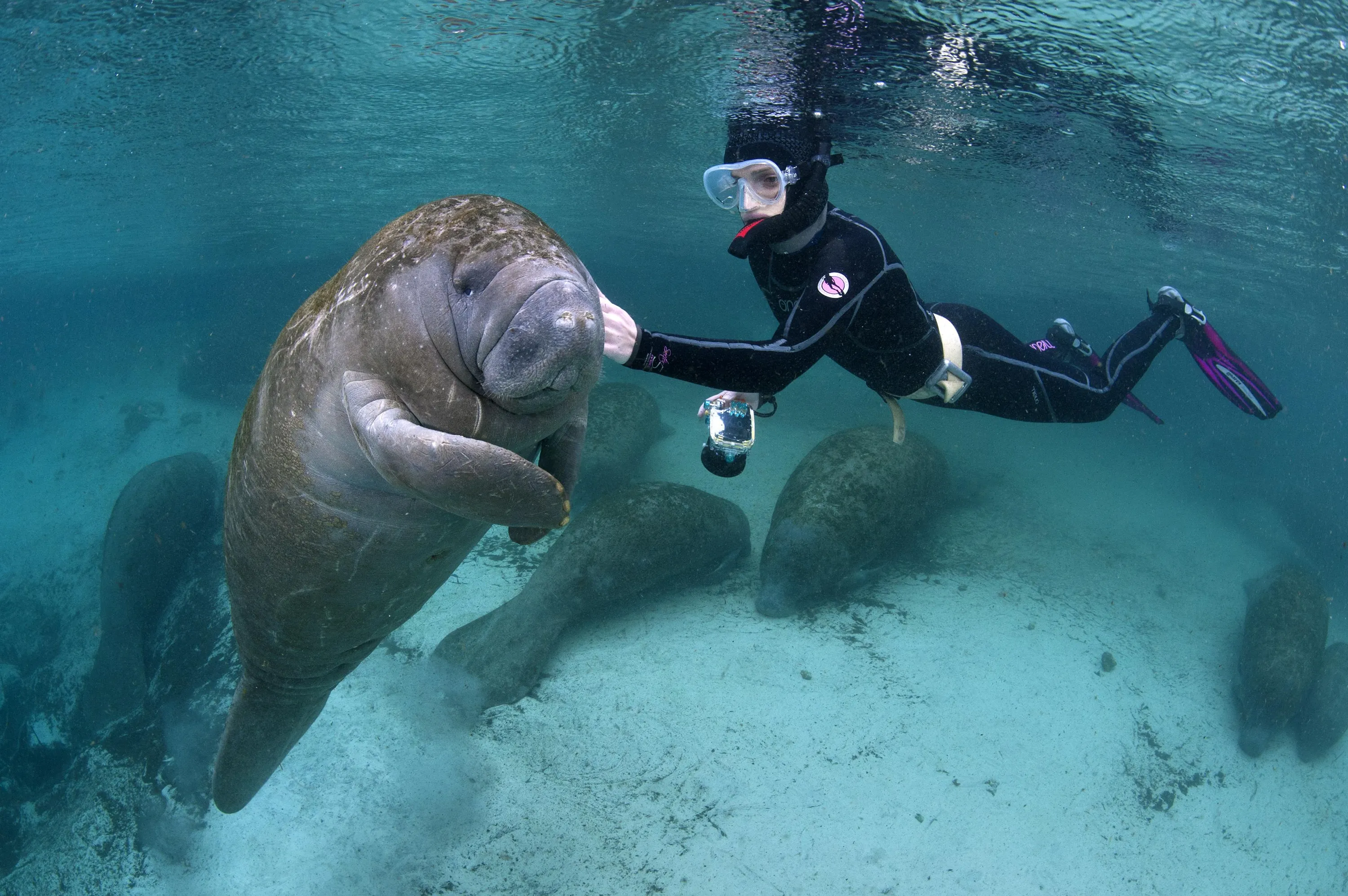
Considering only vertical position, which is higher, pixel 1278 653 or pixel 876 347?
pixel 876 347

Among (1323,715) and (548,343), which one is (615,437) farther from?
(1323,715)

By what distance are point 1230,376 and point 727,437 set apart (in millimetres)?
5905

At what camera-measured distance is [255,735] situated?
3.39 metres

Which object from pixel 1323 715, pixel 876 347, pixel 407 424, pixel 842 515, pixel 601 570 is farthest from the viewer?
pixel 842 515

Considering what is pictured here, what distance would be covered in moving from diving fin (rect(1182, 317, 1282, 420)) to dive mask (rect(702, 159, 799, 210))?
5.18 m

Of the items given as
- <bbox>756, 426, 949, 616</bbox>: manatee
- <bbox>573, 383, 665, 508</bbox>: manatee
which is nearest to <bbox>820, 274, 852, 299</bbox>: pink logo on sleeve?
<bbox>756, 426, 949, 616</bbox>: manatee

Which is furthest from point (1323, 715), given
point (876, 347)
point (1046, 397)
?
point (876, 347)

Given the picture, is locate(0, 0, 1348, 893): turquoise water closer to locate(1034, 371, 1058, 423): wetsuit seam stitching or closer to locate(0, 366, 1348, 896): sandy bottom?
locate(0, 366, 1348, 896): sandy bottom

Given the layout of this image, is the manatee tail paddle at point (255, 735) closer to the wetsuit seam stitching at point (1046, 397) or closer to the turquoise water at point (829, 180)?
the turquoise water at point (829, 180)

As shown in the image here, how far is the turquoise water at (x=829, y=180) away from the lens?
17.5 feet

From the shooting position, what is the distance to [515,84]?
37.3 feet

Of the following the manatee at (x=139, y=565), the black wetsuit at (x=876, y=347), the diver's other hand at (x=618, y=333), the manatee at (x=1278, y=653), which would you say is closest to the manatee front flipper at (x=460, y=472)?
the diver's other hand at (x=618, y=333)

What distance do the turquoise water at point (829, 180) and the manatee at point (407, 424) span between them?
8.53 feet

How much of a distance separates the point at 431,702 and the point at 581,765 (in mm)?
1305
